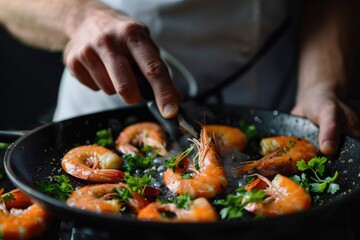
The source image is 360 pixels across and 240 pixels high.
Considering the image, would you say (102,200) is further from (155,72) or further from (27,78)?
(27,78)

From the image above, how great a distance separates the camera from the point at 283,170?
135 centimetres

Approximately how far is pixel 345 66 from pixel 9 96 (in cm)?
201

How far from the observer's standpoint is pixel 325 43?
1944 millimetres

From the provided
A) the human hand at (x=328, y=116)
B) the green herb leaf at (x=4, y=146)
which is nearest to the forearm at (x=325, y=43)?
the human hand at (x=328, y=116)

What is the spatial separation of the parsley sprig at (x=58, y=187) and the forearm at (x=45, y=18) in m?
0.53

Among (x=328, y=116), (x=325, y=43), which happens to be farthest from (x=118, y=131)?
(x=325, y=43)

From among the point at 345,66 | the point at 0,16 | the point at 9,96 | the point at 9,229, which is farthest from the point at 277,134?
the point at 9,96

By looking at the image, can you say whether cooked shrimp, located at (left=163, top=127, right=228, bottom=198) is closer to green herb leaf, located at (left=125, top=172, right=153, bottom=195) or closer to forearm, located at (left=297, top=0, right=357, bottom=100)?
green herb leaf, located at (left=125, top=172, right=153, bottom=195)

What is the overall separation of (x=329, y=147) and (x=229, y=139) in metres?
0.27

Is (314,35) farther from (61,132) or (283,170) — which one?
(61,132)

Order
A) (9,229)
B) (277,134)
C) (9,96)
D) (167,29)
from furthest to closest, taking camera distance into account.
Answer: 1. (9,96)
2. (167,29)
3. (277,134)
4. (9,229)

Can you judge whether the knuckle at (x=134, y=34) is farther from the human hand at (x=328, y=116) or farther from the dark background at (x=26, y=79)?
the dark background at (x=26, y=79)

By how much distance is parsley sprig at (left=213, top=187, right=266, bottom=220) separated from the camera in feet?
3.53

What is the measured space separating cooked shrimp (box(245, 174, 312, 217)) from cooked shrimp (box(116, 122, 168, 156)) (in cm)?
38
